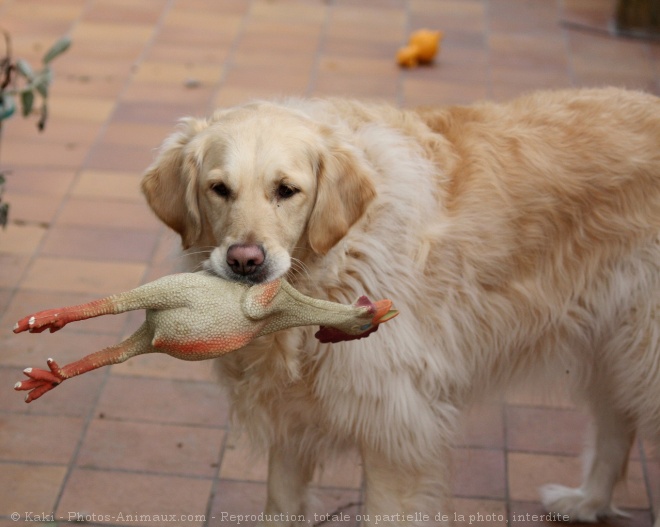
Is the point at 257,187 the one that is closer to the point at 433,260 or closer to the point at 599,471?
the point at 433,260

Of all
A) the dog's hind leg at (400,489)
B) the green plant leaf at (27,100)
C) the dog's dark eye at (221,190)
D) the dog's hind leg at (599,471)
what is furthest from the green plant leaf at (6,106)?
the dog's hind leg at (599,471)

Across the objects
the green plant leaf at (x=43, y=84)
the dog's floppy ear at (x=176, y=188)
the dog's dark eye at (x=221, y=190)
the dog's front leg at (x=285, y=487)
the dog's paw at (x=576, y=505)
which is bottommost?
the dog's paw at (x=576, y=505)

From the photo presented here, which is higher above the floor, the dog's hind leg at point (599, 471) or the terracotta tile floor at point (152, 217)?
the dog's hind leg at point (599, 471)

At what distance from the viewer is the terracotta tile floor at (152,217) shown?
10.4 ft

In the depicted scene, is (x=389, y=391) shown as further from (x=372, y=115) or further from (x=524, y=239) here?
(x=372, y=115)

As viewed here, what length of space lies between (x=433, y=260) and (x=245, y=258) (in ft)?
2.10

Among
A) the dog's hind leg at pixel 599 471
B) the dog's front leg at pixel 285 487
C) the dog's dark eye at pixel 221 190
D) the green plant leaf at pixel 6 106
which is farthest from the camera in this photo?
the green plant leaf at pixel 6 106

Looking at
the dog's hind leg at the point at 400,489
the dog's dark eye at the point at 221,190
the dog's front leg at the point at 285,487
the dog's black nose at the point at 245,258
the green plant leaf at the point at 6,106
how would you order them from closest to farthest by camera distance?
the dog's black nose at the point at 245,258
the dog's dark eye at the point at 221,190
the dog's hind leg at the point at 400,489
the dog's front leg at the point at 285,487
the green plant leaf at the point at 6,106

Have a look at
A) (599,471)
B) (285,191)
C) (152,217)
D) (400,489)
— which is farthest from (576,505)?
(152,217)

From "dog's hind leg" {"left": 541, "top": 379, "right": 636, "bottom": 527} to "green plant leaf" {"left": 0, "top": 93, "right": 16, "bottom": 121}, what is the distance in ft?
7.55

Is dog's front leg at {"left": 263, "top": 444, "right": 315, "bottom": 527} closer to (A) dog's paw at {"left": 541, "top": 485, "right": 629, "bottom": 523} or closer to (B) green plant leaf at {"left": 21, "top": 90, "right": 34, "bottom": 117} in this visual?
(A) dog's paw at {"left": 541, "top": 485, "right": 629, "bottom": 523}

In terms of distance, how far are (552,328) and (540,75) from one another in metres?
3.21

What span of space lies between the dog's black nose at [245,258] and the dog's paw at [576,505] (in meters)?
1.51

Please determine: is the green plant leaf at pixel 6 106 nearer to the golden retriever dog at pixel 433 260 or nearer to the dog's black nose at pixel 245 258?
the golden retriever dog at pixel 433 260
